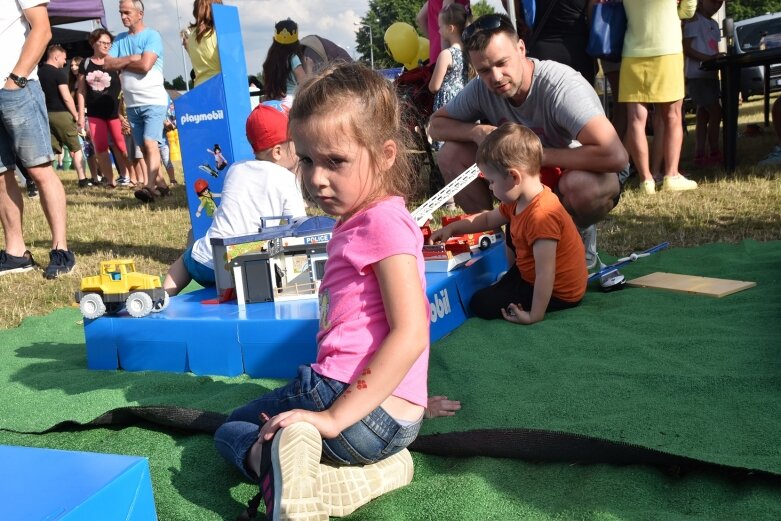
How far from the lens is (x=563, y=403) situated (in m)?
2.14

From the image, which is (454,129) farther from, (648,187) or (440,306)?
(648,187)

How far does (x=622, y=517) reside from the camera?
1567 mm

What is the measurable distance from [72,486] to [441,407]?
3.51 feet

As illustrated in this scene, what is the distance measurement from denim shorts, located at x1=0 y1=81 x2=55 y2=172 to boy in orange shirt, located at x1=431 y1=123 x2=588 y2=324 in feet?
9.53

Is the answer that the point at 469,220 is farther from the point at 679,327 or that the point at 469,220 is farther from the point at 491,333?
the point at 679,327

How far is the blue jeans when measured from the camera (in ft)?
5.50

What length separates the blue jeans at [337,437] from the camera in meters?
1.68

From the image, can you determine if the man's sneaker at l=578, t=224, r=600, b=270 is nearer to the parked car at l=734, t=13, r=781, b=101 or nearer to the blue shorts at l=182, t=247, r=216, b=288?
the blue shorts at l=182, t=247, r=216, b=288

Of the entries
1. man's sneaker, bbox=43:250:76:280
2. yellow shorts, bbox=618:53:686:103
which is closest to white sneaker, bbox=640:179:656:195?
yellow shorts, bbox=618:53:686:103

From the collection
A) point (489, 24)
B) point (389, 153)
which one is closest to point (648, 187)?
point (489, 24)

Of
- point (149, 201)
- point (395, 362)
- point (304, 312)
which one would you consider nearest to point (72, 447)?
point (304, 312)

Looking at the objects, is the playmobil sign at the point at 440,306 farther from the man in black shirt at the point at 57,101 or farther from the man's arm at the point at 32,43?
the man in black shirt at the point at 57,101

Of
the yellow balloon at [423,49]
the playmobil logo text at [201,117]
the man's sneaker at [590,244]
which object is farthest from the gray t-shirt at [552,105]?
the yellow balloon at [423,49]

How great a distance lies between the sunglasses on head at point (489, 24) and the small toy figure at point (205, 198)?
88.9 inches
